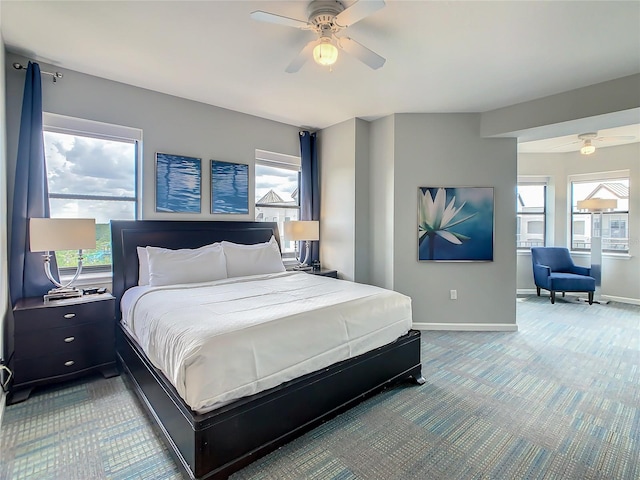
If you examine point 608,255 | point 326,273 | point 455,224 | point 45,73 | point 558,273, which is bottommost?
point 558,273

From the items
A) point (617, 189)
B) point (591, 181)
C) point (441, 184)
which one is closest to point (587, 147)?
point (591, 181)

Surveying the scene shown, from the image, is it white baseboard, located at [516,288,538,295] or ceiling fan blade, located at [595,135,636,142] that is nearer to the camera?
ceiling fan blade, located at [595,135,636,142]

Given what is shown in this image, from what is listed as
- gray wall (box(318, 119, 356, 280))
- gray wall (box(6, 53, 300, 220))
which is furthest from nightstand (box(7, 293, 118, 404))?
gray wall (box(318, 119, 356, 280))

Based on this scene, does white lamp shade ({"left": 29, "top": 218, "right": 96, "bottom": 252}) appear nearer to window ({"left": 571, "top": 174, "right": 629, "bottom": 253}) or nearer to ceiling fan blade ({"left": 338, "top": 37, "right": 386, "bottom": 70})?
ceiling fan blade ({"left": 338, "top": 37, "right": 386, "bottom": 70})

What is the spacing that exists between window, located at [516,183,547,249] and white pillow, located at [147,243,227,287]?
616 cm

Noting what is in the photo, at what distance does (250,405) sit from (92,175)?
2.93 meters

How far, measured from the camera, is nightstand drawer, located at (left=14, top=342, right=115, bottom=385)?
249cm

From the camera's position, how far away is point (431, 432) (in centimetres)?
212

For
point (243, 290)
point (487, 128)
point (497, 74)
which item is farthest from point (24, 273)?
point (487, 128)

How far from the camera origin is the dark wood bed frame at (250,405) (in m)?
1.62

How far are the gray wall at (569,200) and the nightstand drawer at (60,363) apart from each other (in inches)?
274

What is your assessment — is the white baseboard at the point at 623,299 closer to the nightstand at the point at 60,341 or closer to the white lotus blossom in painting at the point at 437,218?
the white lotus blossom in painting at the point at 437,218

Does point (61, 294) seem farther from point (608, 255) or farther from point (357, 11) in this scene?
point (608, 255)

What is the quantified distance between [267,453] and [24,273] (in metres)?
2.66
